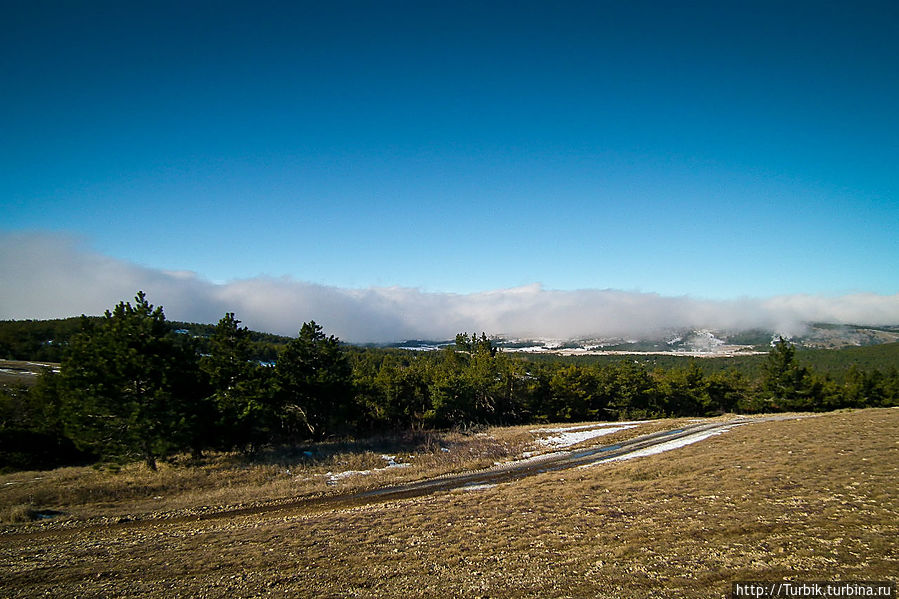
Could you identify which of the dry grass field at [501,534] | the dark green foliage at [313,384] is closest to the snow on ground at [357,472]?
the dry grass field at [501,534]

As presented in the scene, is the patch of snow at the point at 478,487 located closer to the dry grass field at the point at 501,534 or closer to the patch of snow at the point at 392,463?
the dry grass field at the point at 501,534

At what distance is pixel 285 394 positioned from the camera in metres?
43.0

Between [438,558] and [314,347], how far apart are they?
126ft

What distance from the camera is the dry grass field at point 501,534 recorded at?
985cm

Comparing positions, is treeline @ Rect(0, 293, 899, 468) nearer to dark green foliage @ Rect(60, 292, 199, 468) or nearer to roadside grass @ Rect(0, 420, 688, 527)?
dark green foliage @ Rect(60, 292, 199, 468)

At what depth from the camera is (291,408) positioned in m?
44.1

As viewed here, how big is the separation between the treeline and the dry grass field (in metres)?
5.37

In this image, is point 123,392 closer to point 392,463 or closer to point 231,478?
point 231,478

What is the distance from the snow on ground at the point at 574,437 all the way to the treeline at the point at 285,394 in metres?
17.7

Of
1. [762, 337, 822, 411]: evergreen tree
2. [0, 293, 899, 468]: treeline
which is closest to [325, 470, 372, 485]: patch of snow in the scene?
[0, 293, 899, 468]: treeline

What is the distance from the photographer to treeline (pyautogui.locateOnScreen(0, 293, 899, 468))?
28.4 meters

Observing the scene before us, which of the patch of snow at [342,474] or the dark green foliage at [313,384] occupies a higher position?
the dark green foliage at [313,384]

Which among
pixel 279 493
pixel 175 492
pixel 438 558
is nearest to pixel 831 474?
pixel 438 558

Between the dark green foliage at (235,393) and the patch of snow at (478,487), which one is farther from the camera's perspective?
the dark green foliage at (235,393)
